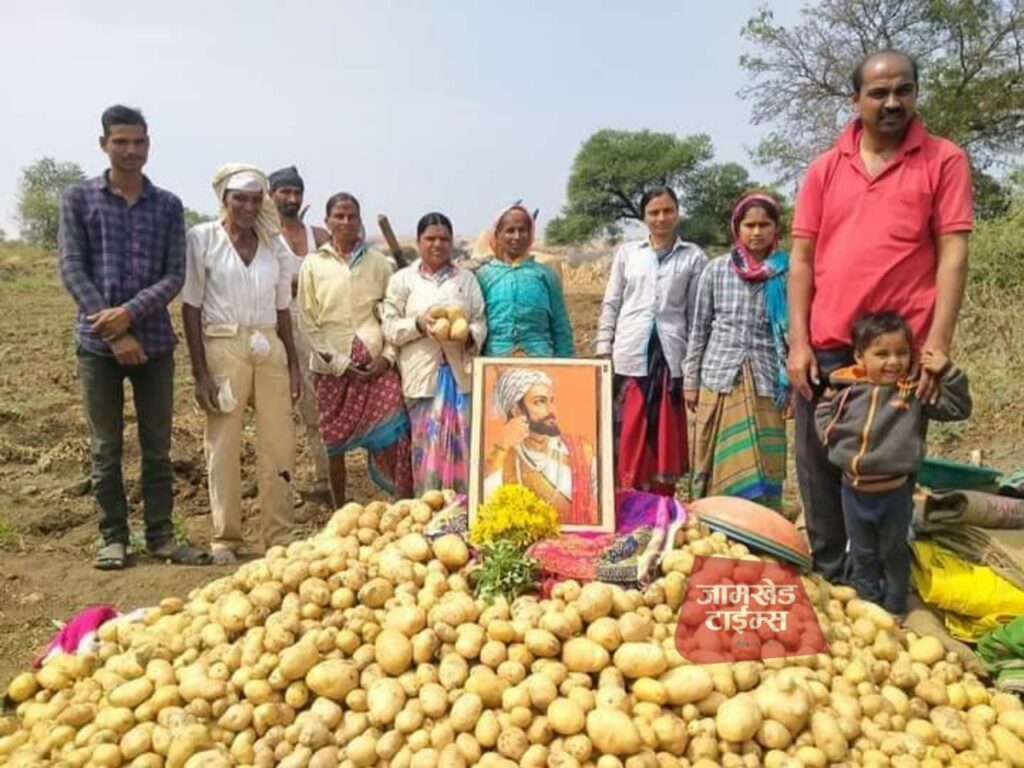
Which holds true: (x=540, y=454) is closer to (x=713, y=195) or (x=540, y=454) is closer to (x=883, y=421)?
(x=883, y=421)

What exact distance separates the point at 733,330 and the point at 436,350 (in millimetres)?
1564

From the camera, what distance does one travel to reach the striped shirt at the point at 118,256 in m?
4.33

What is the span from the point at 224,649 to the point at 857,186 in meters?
2.85

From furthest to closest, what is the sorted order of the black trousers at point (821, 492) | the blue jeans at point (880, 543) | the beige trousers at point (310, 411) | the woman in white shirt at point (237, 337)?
the beige trousers at point (310, 411) → the woman in white shirt at point (237, 337) → the black trousers at point (821, 492) → the blue jeans at point (880, 543)

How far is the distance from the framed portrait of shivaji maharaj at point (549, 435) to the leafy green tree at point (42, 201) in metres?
32.5

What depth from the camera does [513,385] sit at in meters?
3.66

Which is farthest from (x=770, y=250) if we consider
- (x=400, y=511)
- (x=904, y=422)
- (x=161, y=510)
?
(x=161, y=510)

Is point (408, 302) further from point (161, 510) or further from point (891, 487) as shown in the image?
point (891, 487)

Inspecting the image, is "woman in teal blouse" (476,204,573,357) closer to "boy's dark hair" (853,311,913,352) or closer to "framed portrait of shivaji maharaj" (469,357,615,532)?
"framed portrait of shivaji maharaj" (469,357,615,532)

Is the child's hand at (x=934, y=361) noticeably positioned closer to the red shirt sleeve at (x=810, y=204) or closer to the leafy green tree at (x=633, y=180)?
the red shirt sleeve at (x=810, y=204)

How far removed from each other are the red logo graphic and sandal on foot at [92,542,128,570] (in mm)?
3075

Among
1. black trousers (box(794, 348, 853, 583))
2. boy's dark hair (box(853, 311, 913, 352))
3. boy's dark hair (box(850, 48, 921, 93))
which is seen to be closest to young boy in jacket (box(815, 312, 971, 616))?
boy's dark hair (box(853, 311, 913, 352))

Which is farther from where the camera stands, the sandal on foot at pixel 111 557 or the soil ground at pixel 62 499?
the sandal on foot at pixel 111 557

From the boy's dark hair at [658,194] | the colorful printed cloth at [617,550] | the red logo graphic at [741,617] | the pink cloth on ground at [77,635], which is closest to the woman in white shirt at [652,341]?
the boy's dark hair at [658,194]
